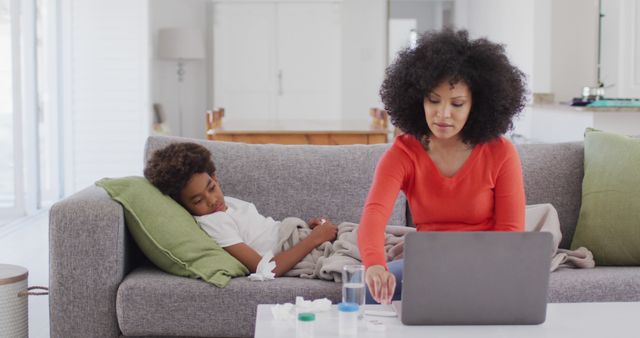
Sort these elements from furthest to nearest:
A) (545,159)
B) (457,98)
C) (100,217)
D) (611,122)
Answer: (611,122), (545,159), (100,217), (457,98)

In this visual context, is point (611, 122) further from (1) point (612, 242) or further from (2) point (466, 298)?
(2) point (466, 298)

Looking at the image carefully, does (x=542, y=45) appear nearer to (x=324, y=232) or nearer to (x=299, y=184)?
(x=299, y=184)

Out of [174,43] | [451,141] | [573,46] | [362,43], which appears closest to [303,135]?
[451,141]

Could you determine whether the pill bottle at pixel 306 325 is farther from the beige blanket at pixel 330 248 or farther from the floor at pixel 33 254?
the floor at pixel 33 254

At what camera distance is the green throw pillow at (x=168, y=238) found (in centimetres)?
247

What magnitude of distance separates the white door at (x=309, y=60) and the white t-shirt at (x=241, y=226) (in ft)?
21.9

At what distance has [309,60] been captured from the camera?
9438 millimetres

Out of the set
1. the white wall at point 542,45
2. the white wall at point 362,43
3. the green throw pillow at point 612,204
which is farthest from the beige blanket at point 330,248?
the white wall at point 362,43

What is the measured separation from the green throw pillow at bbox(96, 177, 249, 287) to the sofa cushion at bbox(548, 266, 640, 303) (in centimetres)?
91

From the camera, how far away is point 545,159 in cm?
296

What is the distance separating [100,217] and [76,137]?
5.32 meters

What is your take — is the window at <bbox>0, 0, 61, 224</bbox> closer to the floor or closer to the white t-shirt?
the floor

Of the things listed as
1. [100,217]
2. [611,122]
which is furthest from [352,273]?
[611,122]

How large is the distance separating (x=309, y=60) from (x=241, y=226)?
6.89m
